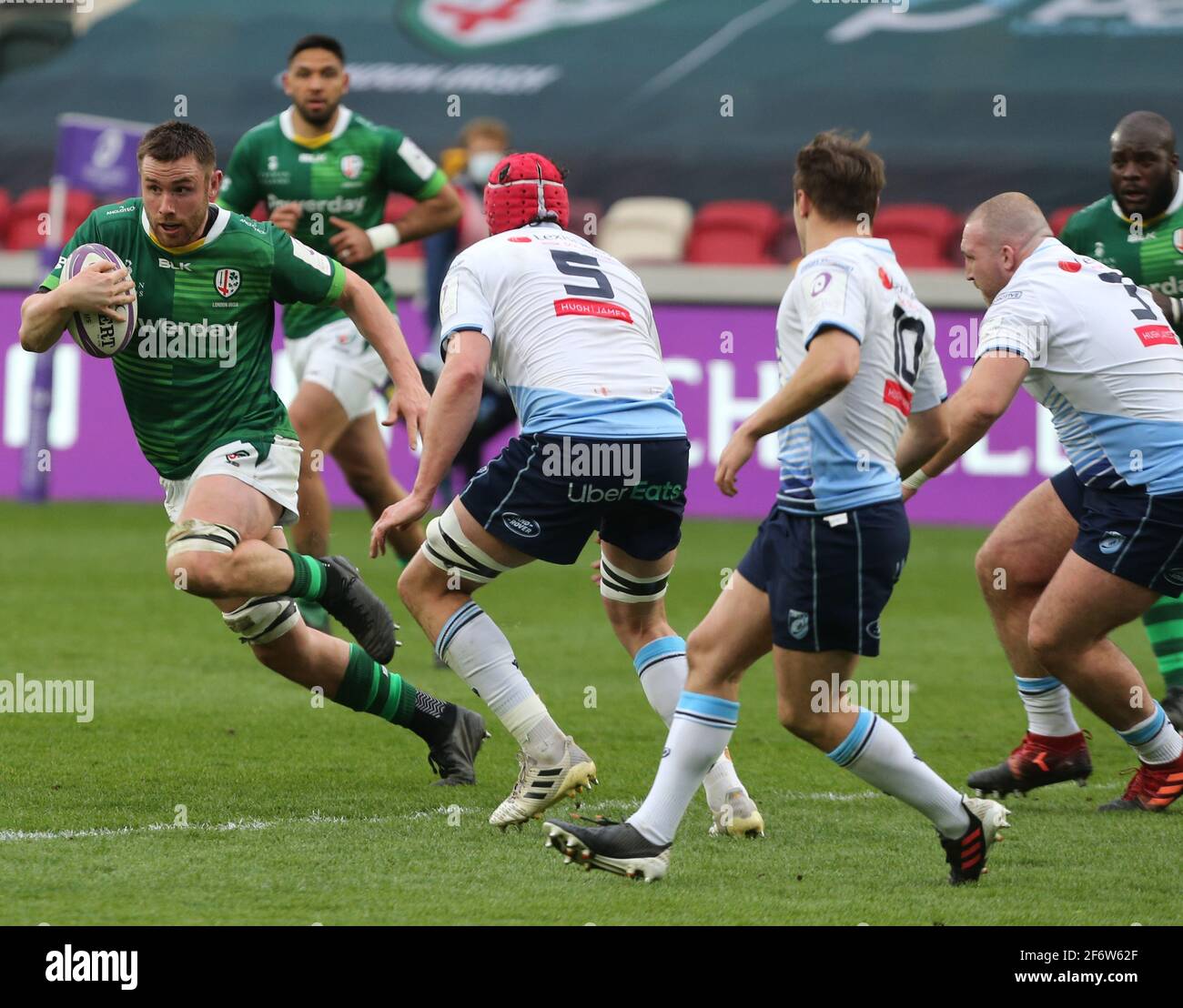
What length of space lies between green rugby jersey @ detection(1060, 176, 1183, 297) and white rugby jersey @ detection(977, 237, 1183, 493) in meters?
1.52

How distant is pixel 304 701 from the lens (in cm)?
787

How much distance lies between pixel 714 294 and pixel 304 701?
7.54 meters

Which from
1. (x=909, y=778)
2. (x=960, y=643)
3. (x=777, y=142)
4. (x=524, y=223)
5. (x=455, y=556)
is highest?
(x=777, y=142)

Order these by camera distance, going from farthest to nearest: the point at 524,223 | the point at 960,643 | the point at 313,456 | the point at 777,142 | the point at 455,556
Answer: the point at 777,142 < the point at 960,643 < the point at 313,456 < the point at 524,223 < the point at 455,556

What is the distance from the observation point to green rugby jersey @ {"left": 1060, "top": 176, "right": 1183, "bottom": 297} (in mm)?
7285

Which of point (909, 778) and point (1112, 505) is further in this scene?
point (1112, 505)

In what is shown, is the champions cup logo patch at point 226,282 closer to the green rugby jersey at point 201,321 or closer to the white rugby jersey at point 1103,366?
the green rugby jersey at point 201,321

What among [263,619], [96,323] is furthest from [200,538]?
[96,323]

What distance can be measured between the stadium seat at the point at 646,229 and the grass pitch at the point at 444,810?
28.5 feet

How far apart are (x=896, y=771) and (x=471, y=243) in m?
9.40

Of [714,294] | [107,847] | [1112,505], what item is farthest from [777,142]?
[107,847]

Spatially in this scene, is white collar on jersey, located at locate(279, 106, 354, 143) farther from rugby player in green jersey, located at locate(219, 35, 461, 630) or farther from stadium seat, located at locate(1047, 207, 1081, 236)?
stadium seat, located at locate(1047, 207, 1081, 236)

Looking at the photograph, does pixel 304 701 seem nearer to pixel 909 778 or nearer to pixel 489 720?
pixel 489 720

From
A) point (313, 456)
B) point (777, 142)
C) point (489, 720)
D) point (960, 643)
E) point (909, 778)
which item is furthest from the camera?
point (777, 142)
